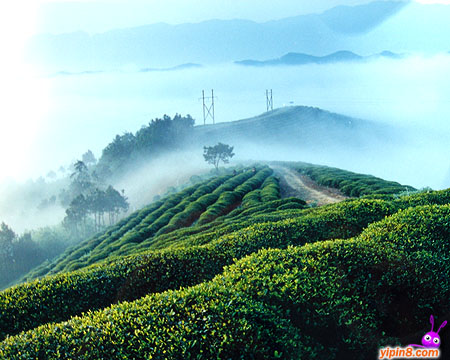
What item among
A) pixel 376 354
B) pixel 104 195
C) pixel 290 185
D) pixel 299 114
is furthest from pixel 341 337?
pixel 299 114

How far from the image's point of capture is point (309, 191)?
144 ft

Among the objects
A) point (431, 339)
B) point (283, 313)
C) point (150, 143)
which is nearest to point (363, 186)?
point (431, 339)

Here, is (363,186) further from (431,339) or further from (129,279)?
(431,339)

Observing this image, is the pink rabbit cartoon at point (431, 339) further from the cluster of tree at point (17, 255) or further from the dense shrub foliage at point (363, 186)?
the cluster of tree at point (17, 255)

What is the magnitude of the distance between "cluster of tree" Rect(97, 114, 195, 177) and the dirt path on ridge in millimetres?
77882

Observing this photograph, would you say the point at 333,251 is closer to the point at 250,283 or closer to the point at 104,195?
the point at 250,283

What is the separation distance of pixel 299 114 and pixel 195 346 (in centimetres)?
17216

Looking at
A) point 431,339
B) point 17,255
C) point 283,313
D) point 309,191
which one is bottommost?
point 17,255

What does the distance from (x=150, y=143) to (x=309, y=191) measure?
91.8 metres

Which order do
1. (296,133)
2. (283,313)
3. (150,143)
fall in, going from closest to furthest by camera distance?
(283,313)
(150,143)
(296,133)

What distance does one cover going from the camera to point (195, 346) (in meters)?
6.68

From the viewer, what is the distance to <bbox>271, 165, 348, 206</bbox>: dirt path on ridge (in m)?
36.4

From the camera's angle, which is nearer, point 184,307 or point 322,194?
point 184,307

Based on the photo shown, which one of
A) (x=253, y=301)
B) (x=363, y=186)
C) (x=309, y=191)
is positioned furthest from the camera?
(x=309, y=191)
